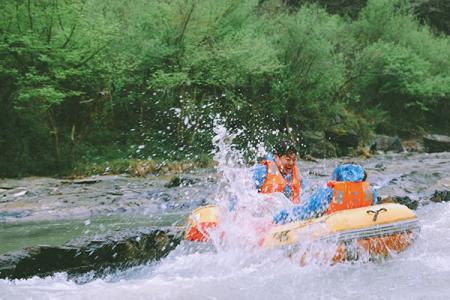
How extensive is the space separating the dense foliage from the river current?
10283 mm

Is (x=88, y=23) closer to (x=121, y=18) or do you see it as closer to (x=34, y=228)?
(x=121, y=18)

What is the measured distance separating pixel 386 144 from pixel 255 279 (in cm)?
2224

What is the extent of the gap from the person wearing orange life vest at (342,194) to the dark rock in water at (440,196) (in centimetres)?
492

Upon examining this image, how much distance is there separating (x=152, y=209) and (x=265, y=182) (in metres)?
4.78

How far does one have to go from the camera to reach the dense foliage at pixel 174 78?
631 inches

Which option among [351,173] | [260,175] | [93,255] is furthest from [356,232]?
[93,255]

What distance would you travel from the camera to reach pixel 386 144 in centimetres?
2683

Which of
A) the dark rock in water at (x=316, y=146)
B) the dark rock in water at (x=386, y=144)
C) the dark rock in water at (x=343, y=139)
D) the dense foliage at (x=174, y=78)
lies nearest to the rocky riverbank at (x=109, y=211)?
the dense foliage at (x=174, y=78)

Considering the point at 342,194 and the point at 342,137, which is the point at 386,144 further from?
the point at 342,194

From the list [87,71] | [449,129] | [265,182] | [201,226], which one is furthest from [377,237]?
[449,129]

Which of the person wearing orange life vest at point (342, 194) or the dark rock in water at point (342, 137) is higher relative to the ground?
the person wearing orange life vest at point (342, 194)

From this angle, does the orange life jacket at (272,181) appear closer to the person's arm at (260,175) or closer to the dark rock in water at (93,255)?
the person's arm at (260,175)

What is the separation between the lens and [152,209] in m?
11.5

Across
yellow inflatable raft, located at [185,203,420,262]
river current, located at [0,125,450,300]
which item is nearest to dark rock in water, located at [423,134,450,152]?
river current, located at [0,125,450,300]
